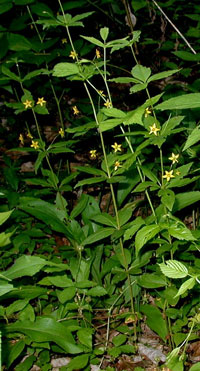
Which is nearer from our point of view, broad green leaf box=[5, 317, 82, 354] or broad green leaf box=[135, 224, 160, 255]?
broad green leaf box=[135, 224, 160, 255]

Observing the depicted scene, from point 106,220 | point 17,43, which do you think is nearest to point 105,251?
point 106,220

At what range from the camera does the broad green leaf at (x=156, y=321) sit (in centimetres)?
190

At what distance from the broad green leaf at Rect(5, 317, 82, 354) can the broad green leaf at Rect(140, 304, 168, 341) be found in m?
0.40

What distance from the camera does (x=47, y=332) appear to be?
1.71 m

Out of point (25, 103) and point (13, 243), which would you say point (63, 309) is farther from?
point (25, 103)

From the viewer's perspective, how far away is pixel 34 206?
2295mm

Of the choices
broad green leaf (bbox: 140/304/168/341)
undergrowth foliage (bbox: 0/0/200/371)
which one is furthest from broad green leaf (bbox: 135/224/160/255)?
broad green leaf (bbox: 140/304/168/341)

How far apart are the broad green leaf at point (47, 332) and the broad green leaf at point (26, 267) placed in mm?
314

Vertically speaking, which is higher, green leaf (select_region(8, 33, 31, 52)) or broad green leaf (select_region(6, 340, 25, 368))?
green leaf (select_region(8, 33, 31, 52))

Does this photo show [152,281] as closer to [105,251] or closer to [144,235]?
[105,251]

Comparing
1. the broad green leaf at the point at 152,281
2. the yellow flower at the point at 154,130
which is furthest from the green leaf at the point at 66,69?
the broad green leaf at the point at 152,281

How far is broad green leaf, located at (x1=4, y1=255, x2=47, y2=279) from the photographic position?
1.49 m

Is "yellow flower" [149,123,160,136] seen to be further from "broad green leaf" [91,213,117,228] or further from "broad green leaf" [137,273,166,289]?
"broad green leaf" [137,273,166,289]

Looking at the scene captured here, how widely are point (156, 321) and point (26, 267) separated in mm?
755
